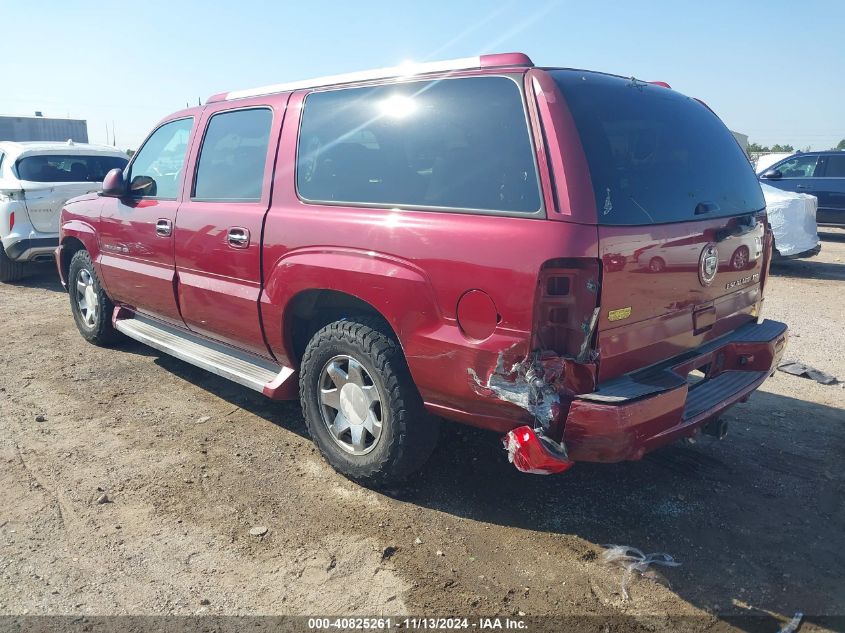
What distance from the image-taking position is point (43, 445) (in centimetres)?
395

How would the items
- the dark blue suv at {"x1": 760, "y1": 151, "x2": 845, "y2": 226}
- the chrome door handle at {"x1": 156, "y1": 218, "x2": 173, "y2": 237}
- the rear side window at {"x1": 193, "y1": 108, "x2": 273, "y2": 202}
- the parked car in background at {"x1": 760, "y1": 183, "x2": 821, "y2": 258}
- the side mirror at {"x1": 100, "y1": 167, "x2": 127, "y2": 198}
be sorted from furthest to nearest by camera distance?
the dark blue suv at {"x1": 760, "y1": 151, "x2": 845, "y2": 226} < the parked car in background at {"x1": 760, "y1": 183, "x2": 821, "y2": 258} < the side mirror at {"x1": 100, "y1": 167, "x2": 127, "y2": 198} < the chrome door handle at {"x1": 156, "y1": 218, "x2": 173, "y2": 237} < the rear side window at {"x1": 193, "y1": 108, "x2": 273, "y2": 202}

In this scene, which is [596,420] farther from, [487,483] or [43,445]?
[43,445]

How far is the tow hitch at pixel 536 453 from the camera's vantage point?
8.46 feet

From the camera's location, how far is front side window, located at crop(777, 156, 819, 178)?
13.5 metres

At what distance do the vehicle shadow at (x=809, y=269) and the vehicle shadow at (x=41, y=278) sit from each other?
10382mm

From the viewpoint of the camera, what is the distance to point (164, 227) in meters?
4.45

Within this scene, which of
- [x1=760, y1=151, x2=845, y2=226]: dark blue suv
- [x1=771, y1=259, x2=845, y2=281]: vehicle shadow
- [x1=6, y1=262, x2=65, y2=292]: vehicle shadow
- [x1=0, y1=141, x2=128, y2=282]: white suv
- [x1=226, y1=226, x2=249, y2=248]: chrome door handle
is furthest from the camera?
[x1=760, y1=151, x2=845, y2=226]: dark blue suv

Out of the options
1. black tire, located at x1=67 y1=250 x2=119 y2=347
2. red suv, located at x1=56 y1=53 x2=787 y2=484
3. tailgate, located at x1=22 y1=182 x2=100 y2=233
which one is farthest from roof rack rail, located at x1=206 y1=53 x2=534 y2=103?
tailgate, located at x1=22 y1=182 x2=100 y2=233

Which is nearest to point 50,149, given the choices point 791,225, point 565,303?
point 565,303

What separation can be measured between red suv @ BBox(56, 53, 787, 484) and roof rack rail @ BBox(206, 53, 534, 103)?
1cm

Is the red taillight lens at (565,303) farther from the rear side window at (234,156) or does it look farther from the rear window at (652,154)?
the rear side window at (234,156)

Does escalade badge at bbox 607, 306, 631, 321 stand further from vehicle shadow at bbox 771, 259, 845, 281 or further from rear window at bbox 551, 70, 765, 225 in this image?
vehicle shadow at bbox 771, 259, 845, 281

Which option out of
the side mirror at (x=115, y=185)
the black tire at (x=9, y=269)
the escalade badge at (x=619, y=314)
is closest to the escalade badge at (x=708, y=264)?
the escalade badge at (x=619, y=314)

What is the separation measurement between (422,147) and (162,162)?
2623 millimetres
